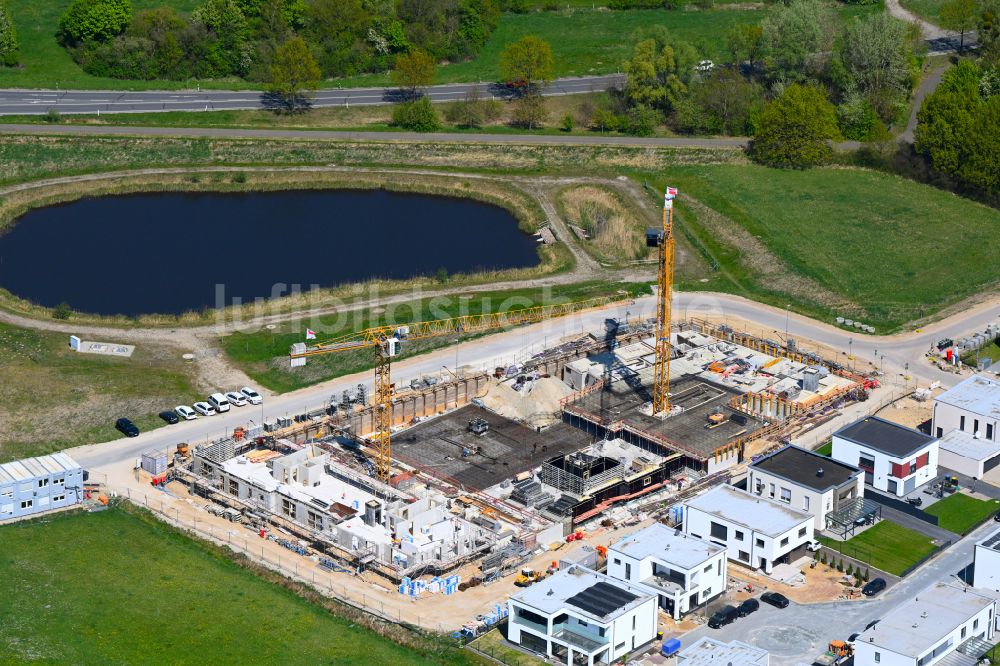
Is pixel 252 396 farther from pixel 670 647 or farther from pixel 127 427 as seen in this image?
pixel 670 647

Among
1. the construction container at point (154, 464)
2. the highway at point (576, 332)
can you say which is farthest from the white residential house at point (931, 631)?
the construction container at point (154, 464)

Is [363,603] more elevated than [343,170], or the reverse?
[343,170]

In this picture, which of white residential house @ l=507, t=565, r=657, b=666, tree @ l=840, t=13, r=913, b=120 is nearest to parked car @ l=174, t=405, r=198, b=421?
white residential house @ l=507, t=565, r=657, b=666

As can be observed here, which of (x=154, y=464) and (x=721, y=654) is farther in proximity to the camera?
(x=154, y=464)

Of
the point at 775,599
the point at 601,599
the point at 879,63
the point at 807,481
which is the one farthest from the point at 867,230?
the point at 601,599

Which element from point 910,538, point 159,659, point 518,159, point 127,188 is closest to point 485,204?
point 518,159

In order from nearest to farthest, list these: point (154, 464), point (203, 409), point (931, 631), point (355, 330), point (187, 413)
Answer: point (931, 631) → point (154, 464) → point (187, 413) → point (203, 409) → point (355, 330)

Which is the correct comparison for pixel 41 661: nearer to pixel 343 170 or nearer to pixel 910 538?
pixel 910 538
